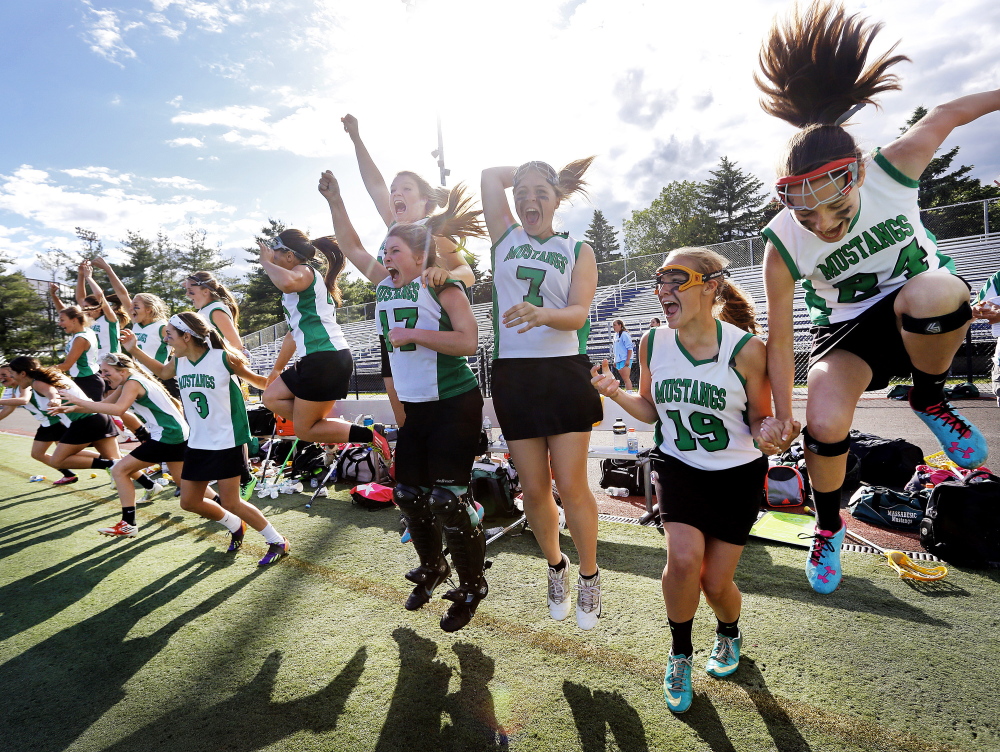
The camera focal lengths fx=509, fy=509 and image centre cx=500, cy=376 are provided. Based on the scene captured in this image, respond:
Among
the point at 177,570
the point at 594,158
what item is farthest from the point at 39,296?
the point at 594,158

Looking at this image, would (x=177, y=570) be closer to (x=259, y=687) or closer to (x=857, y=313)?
(x=259, y=687)

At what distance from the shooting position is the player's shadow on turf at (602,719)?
2.10m

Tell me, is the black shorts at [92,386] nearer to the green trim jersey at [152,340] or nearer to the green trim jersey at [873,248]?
the green trim jersey at [152,340]

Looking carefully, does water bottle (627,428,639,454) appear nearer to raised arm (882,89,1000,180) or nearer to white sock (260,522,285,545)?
white sock (260,522,285,545)

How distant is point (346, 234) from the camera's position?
140 inches

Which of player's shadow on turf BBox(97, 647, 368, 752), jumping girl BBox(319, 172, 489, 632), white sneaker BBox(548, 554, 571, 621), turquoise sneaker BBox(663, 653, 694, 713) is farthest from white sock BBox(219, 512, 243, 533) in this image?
turquoise sneaker BBox(663, 653, 694, 713)

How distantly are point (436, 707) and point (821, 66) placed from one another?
3547mm

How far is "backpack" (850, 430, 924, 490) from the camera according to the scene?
553 centimetres

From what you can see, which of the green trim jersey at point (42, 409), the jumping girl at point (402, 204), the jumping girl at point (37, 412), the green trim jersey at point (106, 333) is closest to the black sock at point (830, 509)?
the jumping girl at point (402, 204)

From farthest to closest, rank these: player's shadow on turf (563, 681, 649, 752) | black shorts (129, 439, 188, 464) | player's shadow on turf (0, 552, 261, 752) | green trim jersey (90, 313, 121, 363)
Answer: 1. green trim jersey (90, 313, 121, 363)
2. black shorts (129, 439, 188, 464)
3. player's shadow on turf (0, 552, 261, 752)
4. player's shadow on turf (563, 681, 649, 752)

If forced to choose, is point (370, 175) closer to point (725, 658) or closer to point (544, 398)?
point (544, 398)

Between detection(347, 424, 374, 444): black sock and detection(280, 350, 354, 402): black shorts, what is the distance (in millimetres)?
537

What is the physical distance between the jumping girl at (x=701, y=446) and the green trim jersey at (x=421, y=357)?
978 millimetres

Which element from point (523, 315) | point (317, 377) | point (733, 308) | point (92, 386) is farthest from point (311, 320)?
point (92, 386)
